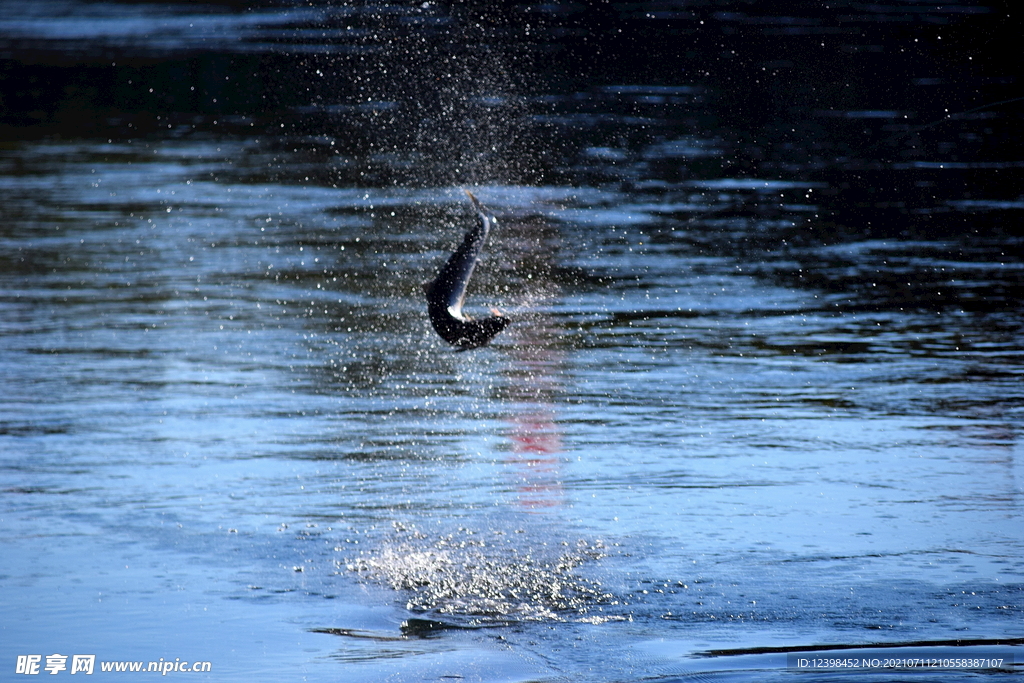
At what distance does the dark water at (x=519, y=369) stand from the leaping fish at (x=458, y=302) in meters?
0.84

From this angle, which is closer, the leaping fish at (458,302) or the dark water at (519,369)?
the dark water at (519,369)

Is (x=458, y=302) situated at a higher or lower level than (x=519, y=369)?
lower

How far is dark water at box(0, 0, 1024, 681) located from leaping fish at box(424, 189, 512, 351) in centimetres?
84

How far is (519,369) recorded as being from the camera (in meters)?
9.23

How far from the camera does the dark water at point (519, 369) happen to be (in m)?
5.77

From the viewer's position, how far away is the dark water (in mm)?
5770

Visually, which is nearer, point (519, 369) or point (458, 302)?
point (458, 302)

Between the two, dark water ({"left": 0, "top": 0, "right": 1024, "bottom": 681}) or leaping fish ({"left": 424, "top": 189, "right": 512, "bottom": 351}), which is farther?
leaping fish ({"left": 424, "top": 189, "right": 512, "bottom": 351})

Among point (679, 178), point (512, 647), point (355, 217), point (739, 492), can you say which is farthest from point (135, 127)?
point (512, 647)

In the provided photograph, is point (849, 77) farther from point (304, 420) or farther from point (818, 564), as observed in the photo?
point (818, 564)

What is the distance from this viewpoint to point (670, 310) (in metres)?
10.5

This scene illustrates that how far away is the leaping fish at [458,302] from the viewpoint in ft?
21.6

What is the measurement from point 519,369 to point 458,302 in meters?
2.54

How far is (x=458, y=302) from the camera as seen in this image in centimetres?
673
